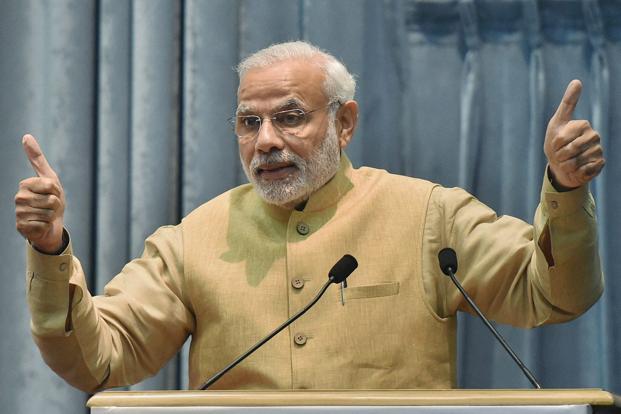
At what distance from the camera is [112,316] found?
2.49 metres

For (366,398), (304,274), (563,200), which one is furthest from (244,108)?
(366,398)

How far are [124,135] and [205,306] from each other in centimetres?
77

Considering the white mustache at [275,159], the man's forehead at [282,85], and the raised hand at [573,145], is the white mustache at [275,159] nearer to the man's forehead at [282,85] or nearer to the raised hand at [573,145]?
the man's forehead at [282,85]

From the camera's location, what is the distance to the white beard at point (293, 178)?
8.44 ft

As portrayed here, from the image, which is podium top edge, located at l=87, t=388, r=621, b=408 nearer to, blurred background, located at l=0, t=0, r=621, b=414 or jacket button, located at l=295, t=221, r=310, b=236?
jacket button, located at l=295, t=221, r=310, b=236

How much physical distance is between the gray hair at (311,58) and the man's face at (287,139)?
16mm

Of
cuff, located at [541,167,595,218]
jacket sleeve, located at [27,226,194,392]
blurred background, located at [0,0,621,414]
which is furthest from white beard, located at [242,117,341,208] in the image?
cuff, located at [541,167,595,218]

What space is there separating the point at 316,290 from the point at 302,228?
0.17 m

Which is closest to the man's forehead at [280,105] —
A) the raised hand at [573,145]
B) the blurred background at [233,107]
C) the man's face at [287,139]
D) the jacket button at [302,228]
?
the man's face at [287,139]

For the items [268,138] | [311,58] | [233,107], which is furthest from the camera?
[233,107]

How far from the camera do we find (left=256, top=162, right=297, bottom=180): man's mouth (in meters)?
2.58

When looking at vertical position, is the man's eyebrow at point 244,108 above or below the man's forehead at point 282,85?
below

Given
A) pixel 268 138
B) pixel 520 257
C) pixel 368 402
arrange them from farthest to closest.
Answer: pixel 268 138, pixel 520 257, pixel 368 402

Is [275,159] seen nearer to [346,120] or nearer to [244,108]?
[244,108]
